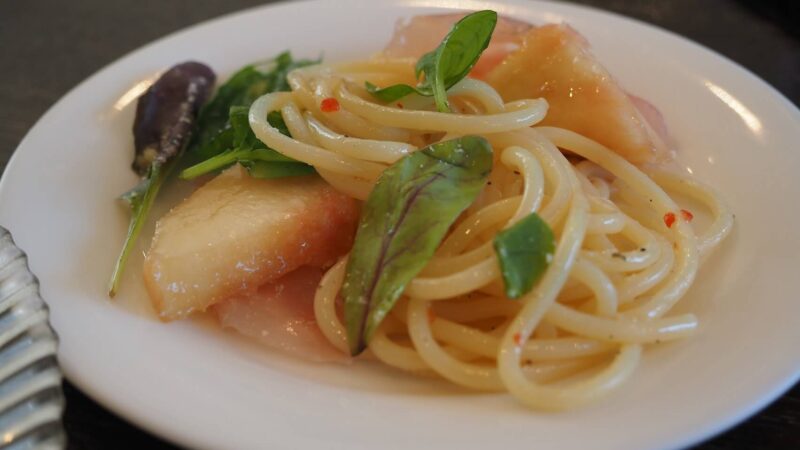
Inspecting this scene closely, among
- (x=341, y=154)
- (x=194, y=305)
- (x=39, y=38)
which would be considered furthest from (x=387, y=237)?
(x=39, y=38)

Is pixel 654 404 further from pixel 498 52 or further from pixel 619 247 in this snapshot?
pixel 498 52

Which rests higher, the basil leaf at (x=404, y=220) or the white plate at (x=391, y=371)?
the basil leaf at (x=404, y=220)

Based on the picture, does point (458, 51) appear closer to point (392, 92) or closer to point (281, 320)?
point (392, 92)

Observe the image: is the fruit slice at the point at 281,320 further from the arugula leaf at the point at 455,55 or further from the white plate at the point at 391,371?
the arugula leaf at the point at 455,55

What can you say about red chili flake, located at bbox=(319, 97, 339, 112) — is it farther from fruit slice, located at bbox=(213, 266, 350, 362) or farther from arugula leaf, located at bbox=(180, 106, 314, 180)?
fruit slice, located at bbox=(213, 266, 350, 362)

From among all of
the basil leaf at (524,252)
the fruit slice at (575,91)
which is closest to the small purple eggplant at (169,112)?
the fruit slice at (575,91)

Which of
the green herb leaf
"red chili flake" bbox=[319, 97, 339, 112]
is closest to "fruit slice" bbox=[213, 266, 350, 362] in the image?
the green herb leaf
